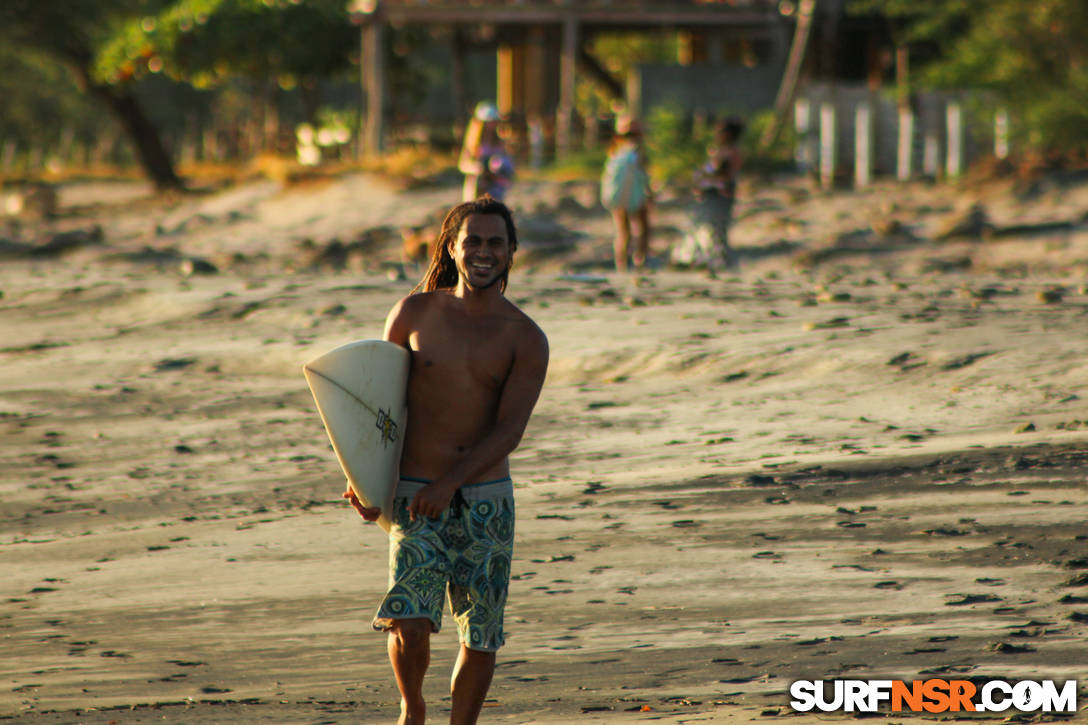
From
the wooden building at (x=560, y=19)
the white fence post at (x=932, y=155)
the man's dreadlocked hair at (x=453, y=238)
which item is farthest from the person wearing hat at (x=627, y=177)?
the wooden building at (x=560, y=19)

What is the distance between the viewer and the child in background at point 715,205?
12891 millimetres

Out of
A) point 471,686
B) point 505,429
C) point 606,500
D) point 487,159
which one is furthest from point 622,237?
point 471,686

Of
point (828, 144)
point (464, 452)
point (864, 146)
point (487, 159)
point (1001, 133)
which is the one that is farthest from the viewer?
point (828, 144)

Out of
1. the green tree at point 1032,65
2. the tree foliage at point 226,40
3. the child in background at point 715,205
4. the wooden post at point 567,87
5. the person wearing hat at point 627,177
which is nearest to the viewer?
the child in background at point 715,205

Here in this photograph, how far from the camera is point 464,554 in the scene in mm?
4078

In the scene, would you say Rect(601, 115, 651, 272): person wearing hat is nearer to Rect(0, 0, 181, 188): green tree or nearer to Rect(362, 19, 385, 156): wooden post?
Rect(362, 19, 385, 156): wooden post

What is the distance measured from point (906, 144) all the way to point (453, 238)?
17.3 meters

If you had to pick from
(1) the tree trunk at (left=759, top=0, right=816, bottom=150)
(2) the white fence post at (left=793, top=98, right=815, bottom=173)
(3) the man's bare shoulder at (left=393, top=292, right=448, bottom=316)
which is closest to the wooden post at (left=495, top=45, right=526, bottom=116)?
(1) the tree trunk at (left=759, top=0, right=816, bottom=150)

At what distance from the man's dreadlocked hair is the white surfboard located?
1.02ft

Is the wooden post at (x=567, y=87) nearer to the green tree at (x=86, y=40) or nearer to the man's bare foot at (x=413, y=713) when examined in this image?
the green tree at (x=86, y=40)

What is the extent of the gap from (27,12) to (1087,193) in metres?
16.9

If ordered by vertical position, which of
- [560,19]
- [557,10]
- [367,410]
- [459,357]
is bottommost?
[367,410]

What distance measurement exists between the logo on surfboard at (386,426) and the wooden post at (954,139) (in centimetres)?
1706

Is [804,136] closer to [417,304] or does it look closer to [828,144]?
[828,144]
